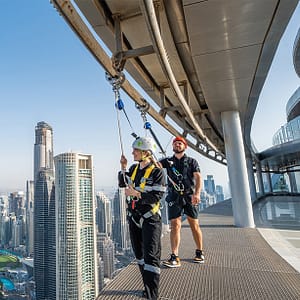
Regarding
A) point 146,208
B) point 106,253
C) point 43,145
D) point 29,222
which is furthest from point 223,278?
point 43,145

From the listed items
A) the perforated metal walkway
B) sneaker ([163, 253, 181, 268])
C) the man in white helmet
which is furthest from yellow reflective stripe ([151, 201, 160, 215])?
sneaker ([163, 253, 181, 268])

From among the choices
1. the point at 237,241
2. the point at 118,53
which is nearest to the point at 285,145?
the point at 237,241

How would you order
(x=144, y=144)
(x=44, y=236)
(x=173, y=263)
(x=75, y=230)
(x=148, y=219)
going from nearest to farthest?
1. (x=148, y=219)
2. (x=144, y=144)
3. (x=173, y=263)
4. (x=75, y=230)
5. (x=44, y=236)

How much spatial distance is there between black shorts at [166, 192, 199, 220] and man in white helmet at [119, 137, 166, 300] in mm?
696

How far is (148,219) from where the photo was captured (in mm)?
1452

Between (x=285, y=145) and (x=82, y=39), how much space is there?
12229 mm

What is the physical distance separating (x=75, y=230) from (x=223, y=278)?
15.3 metres

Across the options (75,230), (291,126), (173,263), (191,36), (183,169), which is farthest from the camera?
(75,230)

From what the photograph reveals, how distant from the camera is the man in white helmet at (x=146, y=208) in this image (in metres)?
1.43

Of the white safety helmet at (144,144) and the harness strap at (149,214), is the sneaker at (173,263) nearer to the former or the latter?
the harness strap at (149,214)

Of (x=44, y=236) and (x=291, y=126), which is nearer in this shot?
(x=291, y=126)

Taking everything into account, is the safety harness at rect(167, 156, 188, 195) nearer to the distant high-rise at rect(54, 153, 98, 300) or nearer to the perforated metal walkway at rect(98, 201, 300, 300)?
the perforated metal walkway at rect(98, 201, 300, 300)

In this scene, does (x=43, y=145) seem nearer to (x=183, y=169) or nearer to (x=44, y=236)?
(x=44, y=236)

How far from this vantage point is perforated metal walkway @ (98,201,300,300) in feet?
5.24
